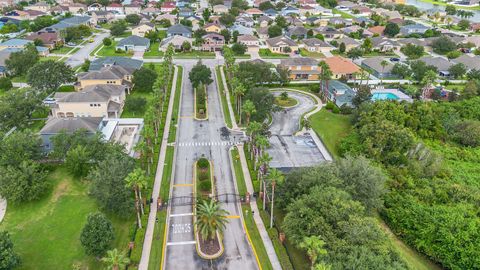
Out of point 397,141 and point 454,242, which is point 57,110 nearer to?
point 397,141

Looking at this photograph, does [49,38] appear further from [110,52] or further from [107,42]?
[110,52]

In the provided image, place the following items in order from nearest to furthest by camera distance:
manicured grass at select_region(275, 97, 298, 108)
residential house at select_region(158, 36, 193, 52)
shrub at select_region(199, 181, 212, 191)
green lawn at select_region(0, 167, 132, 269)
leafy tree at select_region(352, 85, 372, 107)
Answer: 1. green lawn at select_region(0, 167, 132, 269)
2. shrub at select_region(199, 181, 212, 191)
3. leafy tree at select_region(352, 85, 372, 107)
4. manicured grass at select_region(275, 97, 298, 108)
5. residential house at select_region(158, 36, 193, 52)

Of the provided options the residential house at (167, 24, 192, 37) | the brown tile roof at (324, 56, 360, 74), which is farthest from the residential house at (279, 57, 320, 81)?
the residential house at (167, 24, 192, 37)

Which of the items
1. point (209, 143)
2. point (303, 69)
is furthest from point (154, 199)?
point (303, 69)

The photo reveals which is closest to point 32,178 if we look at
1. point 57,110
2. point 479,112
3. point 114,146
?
point 114,146

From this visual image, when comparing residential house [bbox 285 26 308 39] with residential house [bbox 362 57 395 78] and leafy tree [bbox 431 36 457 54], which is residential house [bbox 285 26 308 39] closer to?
residential house [bbox 362 57 395 78]

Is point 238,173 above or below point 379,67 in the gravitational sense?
below
